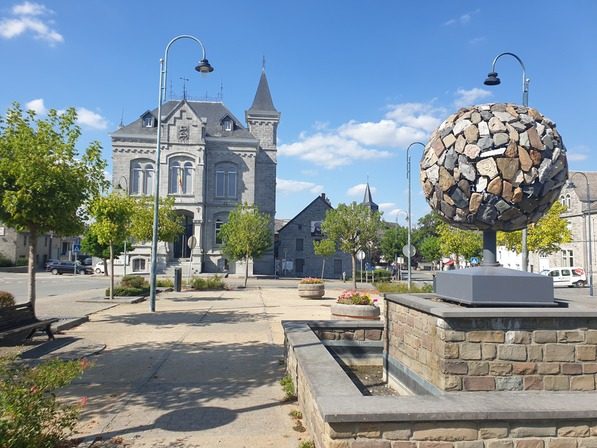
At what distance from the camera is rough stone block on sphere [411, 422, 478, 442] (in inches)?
130

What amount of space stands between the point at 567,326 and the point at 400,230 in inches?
2682

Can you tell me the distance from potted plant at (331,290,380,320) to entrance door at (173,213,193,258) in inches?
1386

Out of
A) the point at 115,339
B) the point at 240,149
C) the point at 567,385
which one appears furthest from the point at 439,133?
the point at 240,149

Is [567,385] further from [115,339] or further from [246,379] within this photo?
[115,339]

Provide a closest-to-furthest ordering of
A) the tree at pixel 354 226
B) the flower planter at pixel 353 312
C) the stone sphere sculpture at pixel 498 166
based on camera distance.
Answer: the stone sphere sculpture at pixel 498 166 < the flower planter at pixel 353 312 < the tree at pixel 354 226

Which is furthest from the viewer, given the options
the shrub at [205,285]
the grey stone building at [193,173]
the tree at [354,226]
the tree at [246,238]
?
the grey stone building at [193,173]

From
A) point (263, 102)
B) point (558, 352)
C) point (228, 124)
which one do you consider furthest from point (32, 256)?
point (263, 102)

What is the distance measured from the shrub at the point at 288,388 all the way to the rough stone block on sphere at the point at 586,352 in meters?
3.20

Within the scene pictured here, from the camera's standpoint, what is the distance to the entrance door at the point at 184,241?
44.8 metres

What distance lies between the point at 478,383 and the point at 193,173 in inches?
1677

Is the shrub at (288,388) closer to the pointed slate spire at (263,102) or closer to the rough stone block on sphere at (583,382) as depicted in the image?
the rough stone block on sphere at (583,382)

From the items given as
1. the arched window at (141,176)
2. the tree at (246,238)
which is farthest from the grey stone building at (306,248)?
the tree at (246,238)

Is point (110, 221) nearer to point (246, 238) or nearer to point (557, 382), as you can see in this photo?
point (246, 238)

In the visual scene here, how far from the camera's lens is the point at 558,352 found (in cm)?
432
